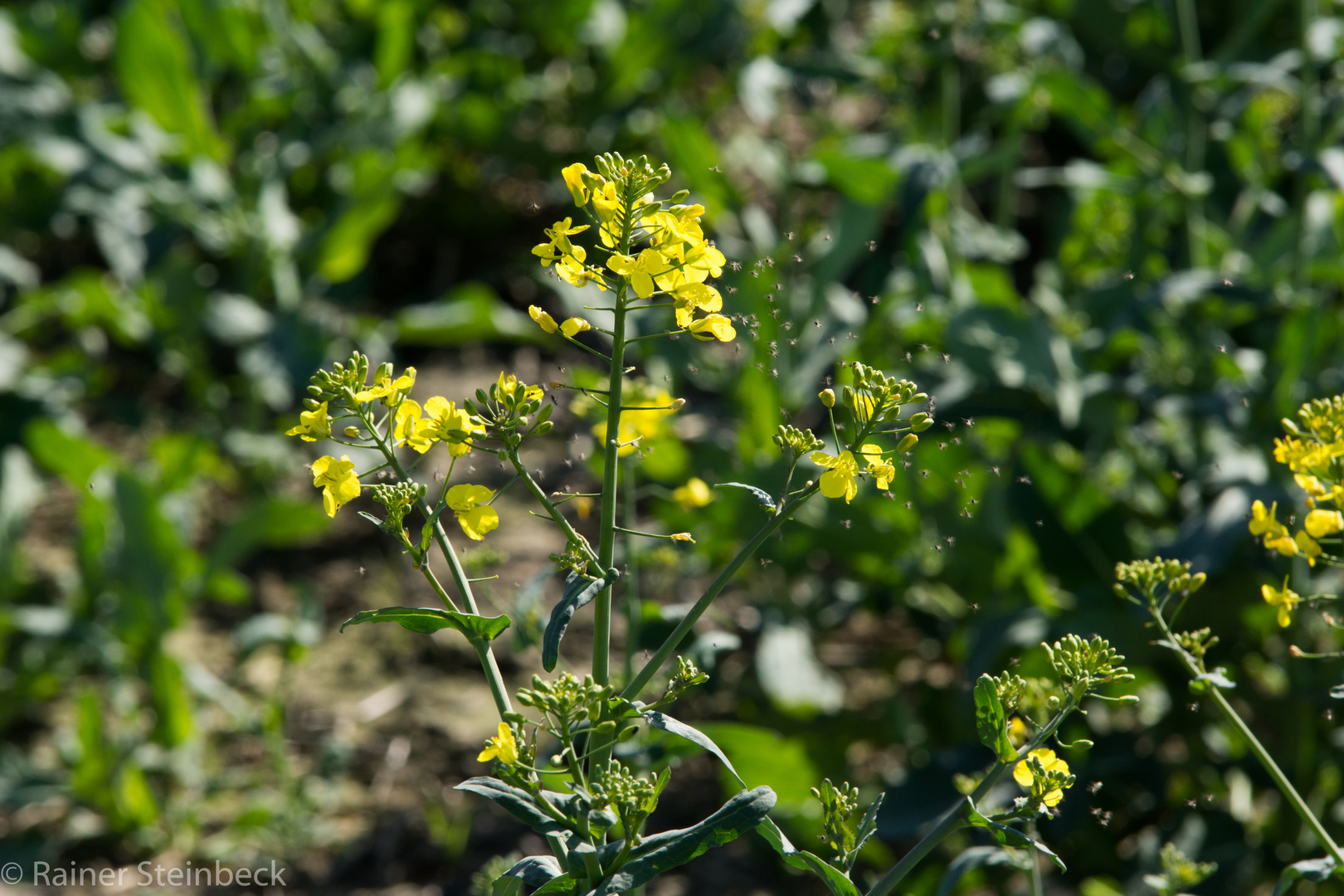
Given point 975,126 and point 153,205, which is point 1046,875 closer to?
point 975,126

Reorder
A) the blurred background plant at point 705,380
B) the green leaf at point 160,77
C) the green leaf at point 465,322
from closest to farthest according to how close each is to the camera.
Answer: the blurred background plant at point 705,380 < the green leaf at point 465,322 < the green leaf at point 160,77

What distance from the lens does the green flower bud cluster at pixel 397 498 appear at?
0.92m

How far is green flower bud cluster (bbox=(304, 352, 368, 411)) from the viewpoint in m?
0.91

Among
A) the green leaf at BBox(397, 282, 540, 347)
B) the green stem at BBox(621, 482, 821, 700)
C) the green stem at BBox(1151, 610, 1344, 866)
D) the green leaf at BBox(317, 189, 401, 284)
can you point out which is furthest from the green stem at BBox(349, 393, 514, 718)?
the green leaf at BBox(317, 189, 401, 284)

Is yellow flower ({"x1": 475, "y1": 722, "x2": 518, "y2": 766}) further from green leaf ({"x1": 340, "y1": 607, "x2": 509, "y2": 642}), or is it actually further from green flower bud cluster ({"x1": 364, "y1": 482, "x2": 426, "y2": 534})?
green flower bud cluster ({"x1": 364, "y1": 482, "x2": 426, "y2": 534})

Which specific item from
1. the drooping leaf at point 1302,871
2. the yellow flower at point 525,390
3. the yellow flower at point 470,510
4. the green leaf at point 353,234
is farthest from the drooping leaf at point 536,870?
the green leaf at point 353,234

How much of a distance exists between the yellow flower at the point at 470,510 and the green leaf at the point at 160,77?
8.70 feet

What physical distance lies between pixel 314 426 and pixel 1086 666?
0.68 metres

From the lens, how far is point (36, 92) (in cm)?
329

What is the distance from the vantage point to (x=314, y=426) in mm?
923

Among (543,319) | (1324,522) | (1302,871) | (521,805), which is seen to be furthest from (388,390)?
(1302,871)

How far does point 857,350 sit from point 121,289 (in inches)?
91.3

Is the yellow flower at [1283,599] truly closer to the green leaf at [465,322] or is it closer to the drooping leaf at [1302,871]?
the drooping leaf at [1302,871]

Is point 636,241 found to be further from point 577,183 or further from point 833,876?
point 833,876
